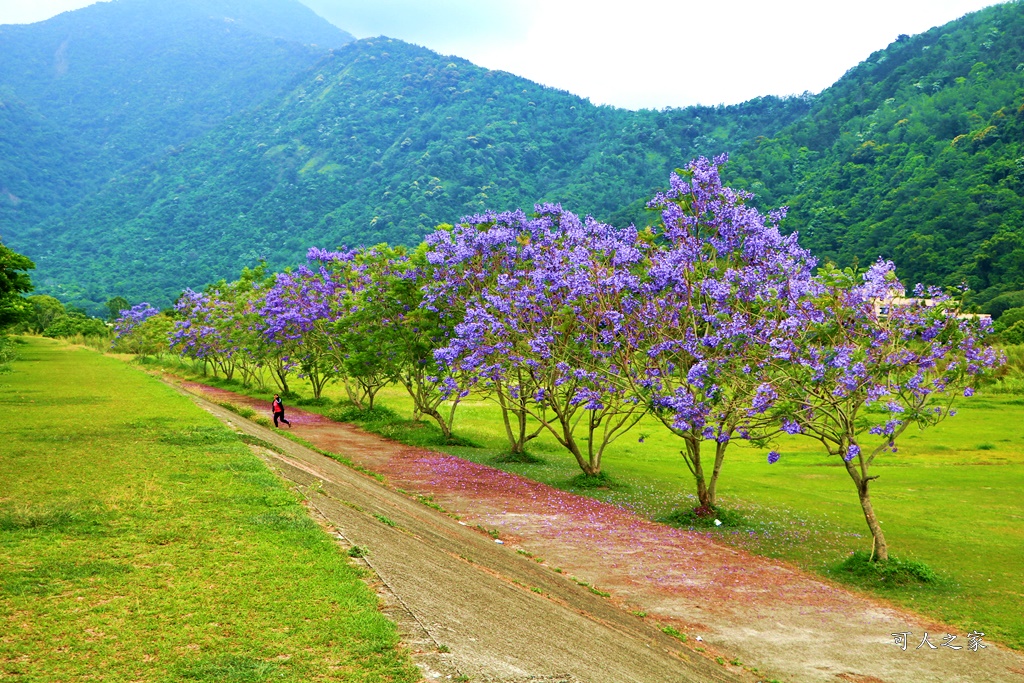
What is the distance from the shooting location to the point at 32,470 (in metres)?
15.6

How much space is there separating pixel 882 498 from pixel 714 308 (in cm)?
1029

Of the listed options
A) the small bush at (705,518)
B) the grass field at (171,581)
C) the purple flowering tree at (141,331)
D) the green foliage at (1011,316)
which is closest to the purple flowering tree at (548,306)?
the small bush at (705,518)

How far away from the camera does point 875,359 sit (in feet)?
50.6

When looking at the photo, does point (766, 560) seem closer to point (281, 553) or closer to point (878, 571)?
point (878, 571)

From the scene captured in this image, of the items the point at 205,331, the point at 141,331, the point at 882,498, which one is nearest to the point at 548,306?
the point at 882,498

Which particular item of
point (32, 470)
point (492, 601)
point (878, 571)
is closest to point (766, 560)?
point (878, 571)

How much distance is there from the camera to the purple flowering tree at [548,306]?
72.5ft

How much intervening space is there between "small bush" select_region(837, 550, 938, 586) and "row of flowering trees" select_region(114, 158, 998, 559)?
0.55 m

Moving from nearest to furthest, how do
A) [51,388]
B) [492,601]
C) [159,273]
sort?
[492,601] < [51,388] < [159,273]

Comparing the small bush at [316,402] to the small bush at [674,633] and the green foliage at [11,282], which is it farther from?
the small bush at [674,633]

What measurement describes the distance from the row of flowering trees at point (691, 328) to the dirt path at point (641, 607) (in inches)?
111

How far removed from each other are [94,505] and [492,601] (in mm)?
7212

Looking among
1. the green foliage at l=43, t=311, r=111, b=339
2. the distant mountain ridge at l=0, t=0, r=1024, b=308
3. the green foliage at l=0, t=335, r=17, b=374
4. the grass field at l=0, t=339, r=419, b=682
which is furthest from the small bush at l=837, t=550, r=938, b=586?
the green foliage at l=43, t=311, r=111, b=339

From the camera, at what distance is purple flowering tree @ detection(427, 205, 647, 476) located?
2209cm
